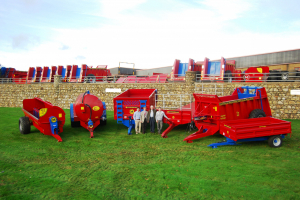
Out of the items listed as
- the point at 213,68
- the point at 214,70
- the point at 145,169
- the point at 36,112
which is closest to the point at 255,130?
the point at 145,169

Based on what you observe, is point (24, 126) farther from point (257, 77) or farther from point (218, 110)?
point (257, 77)

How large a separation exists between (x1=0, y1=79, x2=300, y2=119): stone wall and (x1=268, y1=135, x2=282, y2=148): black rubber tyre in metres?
7.23

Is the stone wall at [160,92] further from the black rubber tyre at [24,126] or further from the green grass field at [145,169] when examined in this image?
the black rubber tyre at [24,126]

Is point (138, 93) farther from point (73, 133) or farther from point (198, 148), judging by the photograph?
point (198, 148)

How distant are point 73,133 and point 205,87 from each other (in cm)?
1074

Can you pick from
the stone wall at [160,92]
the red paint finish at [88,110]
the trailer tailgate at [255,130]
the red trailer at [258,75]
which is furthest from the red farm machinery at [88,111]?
the red trailer at [258,75]

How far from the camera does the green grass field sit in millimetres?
5340

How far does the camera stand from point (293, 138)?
390 inches

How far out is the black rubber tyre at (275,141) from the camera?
8.59m

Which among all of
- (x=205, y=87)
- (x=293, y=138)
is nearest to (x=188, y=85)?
(x=205, y=87)

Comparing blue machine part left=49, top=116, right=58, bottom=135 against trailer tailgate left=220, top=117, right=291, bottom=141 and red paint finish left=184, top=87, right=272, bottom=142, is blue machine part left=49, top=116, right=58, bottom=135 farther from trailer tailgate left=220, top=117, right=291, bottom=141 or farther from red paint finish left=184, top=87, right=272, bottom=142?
trailer tailgate left=220, top=117, right=291, bottom=141

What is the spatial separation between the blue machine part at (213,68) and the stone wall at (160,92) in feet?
6.16

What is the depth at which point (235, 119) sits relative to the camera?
10164mm

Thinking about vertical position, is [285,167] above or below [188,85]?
below
